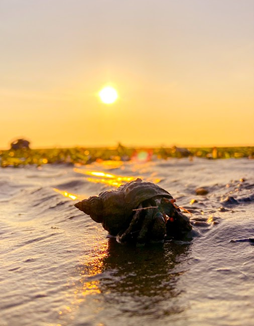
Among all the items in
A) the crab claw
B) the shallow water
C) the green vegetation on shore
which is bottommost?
the shallow water

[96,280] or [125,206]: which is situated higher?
[125,206]

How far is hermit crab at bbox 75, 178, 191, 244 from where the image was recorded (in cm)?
390

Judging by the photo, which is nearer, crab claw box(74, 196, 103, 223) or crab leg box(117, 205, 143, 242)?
crab leg box(117, 205, 143, 242)

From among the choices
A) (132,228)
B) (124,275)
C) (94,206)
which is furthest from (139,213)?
(124,275)

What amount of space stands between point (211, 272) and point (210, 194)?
14.7 feet

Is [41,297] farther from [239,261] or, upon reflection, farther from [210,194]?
[210,194]

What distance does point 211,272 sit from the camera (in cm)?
296

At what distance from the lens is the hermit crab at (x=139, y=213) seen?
390cm

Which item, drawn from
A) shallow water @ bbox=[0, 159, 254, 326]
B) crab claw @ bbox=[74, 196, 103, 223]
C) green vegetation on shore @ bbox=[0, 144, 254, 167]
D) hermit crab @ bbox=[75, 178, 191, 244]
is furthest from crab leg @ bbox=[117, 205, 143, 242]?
green vegetation on shore @ bbox=[0, 144, 254, 167]

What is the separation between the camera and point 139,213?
12.8 ft

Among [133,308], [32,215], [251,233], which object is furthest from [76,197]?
[133,308]

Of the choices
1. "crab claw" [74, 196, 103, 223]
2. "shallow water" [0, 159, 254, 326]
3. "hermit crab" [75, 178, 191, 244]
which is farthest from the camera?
"crab claw" [74, 196, 103, 223]

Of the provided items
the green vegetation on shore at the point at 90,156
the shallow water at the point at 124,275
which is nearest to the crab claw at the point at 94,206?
the shallow water at the point at 124,275

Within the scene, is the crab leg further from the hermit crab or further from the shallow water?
the shallow water
